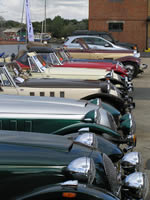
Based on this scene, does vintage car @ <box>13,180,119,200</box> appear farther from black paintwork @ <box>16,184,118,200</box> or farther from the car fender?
the car fender

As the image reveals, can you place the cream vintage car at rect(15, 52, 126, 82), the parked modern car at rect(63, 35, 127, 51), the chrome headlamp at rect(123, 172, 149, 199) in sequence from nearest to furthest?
the chrome headlamp at rect(123, 172, 149, 199), the cream vintage car at rect(15, 52, 126, 82), the parked modern car at rect(63, 35, 127, 51)

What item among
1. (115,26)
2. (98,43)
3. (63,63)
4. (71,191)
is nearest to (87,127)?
(71,191)

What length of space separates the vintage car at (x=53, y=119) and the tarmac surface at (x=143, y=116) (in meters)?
0.92

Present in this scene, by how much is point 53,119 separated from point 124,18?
43889 millimetres

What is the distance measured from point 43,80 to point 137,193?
20.5 ft

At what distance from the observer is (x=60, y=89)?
9.12m

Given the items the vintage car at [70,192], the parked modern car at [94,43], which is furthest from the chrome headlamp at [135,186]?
the parked modern car at [94,43]

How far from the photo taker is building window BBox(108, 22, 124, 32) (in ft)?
159

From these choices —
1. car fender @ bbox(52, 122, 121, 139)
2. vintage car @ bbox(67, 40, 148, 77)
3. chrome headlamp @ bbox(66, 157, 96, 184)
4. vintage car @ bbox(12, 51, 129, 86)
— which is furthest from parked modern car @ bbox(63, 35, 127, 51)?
chrome headlamp @ bbox(66, 157, 96, 184)

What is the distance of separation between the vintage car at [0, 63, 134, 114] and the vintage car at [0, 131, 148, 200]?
4.80m

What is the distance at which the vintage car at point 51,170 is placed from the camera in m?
3.53

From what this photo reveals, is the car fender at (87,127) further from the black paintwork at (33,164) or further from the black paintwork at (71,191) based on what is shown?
the black paintwork at (71,191)

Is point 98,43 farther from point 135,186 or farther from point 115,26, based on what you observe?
point 115,26

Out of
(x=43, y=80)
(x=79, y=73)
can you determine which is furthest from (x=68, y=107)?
(x=79, y=73)
